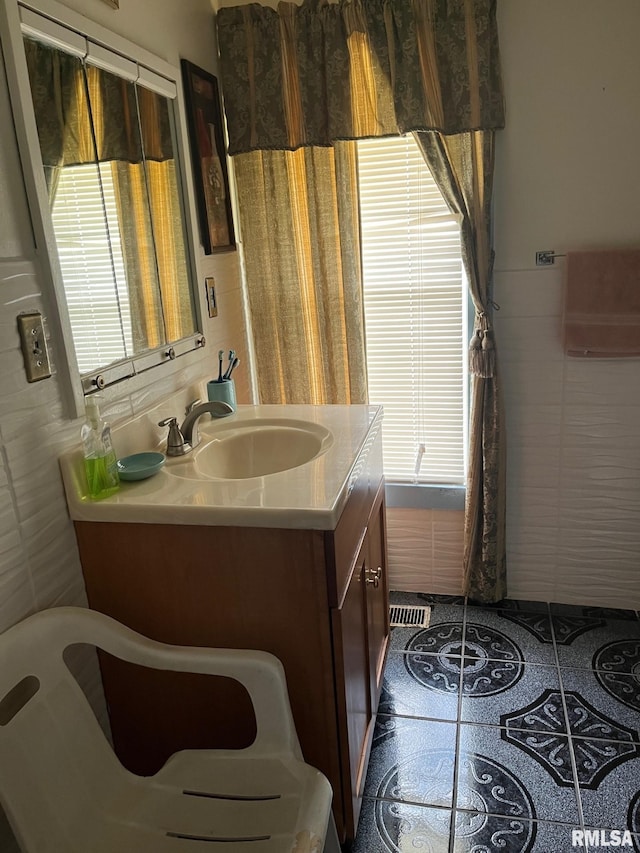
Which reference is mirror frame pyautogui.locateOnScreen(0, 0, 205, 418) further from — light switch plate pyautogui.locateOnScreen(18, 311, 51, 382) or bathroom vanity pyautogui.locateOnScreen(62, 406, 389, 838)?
bathroom vanity pyautogui.locateOnScreen(62, 406, 389, 838)

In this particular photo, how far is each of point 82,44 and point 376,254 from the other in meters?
1.14

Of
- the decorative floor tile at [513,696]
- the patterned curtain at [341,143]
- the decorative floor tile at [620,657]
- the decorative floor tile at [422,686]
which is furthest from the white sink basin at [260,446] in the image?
the decorative floor tile at [620,657]

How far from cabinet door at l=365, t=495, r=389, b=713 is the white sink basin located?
0.27 m

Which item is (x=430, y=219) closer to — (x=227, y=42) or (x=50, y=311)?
(x=227, y=42)

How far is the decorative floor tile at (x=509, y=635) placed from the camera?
85.0 inches

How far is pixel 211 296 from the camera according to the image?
2.05 meters

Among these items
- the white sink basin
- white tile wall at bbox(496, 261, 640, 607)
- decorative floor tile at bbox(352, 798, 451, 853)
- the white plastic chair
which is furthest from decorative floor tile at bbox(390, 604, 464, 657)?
the white plastic chair

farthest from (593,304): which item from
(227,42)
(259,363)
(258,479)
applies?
(227,42)

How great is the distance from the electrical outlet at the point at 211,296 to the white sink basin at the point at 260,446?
424 millimetres

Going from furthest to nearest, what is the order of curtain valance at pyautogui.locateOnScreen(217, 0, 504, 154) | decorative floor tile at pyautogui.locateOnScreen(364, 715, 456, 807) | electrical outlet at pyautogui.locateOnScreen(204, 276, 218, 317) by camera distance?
electrical outlet at pyautogui.locateOnScreen(204, 276, 218, 317)
curtain valance at pyautogui.locateOnScreen(217, 0, 504, 154)
decorative floor tile at pyautogui.locateOnScreen(364, 715, 456, 807)

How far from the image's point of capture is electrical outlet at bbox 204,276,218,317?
2033 mm

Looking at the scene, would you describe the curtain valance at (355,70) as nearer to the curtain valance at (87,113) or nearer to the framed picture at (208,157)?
the framed picture at (208,157)

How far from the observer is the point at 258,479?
4.63 ft

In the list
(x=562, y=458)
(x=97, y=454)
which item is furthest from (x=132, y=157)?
(x=562, y=458)
